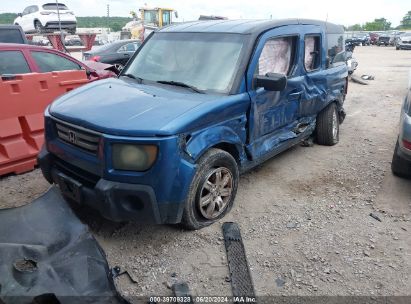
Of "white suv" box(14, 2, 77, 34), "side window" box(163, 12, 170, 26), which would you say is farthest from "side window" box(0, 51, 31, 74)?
"side window" box(163, 12, 170, 26)

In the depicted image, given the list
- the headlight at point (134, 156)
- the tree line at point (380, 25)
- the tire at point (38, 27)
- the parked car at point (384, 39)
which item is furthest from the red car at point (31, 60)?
the tree line at point (380, 25)

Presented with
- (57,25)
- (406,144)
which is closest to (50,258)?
(406,144)

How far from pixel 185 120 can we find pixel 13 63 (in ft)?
11.3

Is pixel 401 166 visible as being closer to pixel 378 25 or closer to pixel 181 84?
pixel 181 84

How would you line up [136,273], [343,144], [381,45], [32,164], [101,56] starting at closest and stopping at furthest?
1. [136,273]
2. [32,164]
3. [343,144]
4. [101,56]
5. [381,45]

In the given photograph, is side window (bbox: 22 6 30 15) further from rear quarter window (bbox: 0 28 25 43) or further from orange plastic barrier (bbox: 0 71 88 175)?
orange plastic barrier (bbox: 0 71 88 175)

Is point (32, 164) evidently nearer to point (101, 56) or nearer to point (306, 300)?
point (306, 300)

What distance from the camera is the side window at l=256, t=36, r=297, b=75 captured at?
3997 mm

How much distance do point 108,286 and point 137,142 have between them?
103 cm

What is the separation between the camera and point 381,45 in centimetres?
4206

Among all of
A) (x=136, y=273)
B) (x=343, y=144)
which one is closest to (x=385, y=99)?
(x=343, y=144)

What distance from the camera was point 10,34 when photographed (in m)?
7.55

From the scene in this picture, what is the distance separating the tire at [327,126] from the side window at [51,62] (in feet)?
13.3

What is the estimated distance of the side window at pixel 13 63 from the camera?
4996 mm
